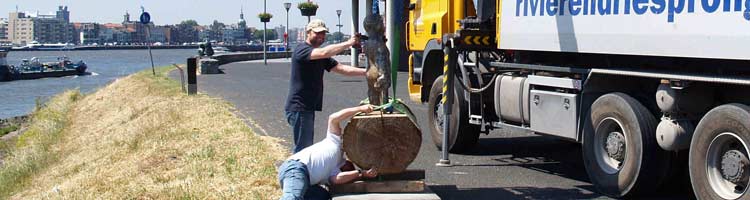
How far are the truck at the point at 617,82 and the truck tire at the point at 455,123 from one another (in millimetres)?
20

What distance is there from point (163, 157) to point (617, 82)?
5.99m

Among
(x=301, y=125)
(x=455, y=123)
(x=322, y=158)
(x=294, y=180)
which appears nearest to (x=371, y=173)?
(x=322, y=158)

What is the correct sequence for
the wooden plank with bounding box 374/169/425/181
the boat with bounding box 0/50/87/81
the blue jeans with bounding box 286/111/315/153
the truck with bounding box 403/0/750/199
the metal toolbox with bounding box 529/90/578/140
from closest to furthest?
the truck with bounding box 403/0/750/199 < the wooden plank with bounding box 374/169/425/181 < the blue jeans with bounding box 286/111/315/153 < the metal toolbox with bounding box 529/90/578/140 < the boat with bounding box 0/50/87/81

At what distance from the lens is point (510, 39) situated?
11016 millimetres

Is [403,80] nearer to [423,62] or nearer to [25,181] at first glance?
[25,181]

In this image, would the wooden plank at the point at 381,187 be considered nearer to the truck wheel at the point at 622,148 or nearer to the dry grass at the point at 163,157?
→ the dry grass at the point at 163,157

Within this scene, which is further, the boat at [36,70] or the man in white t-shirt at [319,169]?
the boat at [36,70]

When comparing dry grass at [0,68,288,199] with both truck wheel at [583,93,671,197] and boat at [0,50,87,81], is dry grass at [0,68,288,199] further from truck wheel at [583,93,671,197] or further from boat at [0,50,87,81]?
boat at [0,50,87,81]

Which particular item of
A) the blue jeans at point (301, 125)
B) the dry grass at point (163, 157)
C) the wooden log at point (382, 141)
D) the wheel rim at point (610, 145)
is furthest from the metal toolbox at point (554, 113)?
the dry grass at point (163, 157)

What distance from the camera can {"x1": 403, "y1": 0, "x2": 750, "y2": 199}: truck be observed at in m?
7.80

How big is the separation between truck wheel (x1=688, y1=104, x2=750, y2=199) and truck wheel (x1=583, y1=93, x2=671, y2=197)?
61 cm

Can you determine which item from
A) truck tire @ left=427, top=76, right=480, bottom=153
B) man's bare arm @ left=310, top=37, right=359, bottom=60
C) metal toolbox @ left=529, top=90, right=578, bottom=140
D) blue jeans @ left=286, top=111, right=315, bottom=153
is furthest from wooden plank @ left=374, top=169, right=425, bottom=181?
truck tire @ left=427, top=76, right=480, bottom=153

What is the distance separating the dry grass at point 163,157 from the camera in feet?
32.8

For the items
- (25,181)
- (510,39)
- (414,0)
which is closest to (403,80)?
(25,181)
